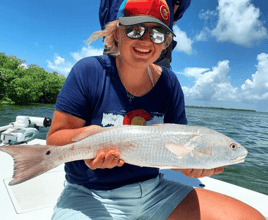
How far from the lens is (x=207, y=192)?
7.17 feet

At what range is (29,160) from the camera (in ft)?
5.01

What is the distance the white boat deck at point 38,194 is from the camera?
8.08 feet

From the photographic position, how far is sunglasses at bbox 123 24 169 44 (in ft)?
5.94

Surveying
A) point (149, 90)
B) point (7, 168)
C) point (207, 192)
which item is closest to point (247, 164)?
point (207, 192)

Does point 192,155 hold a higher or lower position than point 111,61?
lower

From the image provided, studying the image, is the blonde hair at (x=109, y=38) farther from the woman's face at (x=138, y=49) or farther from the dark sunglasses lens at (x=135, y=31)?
the dark sunglasses lens at (x=135, y=31)

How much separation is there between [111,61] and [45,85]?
2748 inches

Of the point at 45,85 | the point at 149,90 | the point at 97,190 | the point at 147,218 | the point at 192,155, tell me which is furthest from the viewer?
the point at 45,85

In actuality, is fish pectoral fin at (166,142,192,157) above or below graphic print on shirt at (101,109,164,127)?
below

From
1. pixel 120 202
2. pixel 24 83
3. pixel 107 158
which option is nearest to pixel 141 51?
pixel 107 158

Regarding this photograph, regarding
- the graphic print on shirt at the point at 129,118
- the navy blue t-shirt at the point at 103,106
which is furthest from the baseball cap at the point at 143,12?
the graphic print on shirt at the point at 129,118

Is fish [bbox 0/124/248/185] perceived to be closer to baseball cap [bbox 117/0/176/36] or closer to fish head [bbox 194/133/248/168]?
fish head [bbox 194/133/248/168]

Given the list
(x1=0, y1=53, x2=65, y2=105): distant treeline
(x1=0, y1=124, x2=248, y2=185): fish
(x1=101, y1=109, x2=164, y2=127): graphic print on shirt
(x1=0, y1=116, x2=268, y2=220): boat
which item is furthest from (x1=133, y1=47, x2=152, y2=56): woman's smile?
(x1=0, y1=53, x2=65, y2=105): distant treeline

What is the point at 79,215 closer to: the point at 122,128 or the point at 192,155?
the point at 122,128
